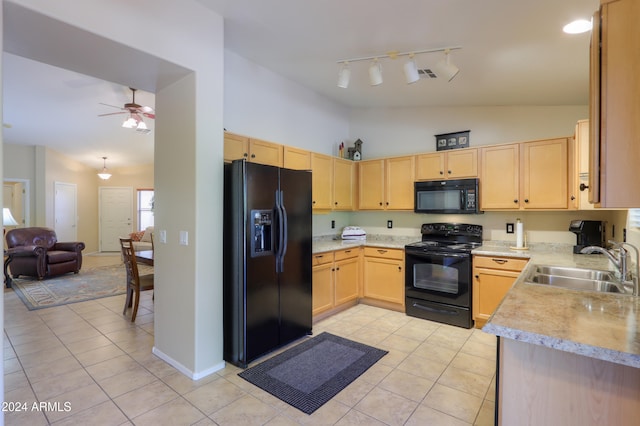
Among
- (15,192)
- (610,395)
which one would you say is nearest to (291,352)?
(610,395)

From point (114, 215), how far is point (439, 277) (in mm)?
9454

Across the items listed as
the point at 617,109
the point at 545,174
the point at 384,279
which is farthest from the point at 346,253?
the point at 617,109

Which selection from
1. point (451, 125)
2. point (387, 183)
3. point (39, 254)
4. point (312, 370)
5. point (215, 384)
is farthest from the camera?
point (39, 254)

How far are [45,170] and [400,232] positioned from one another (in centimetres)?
833

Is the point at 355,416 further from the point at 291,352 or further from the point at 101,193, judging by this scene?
the point at 101,193

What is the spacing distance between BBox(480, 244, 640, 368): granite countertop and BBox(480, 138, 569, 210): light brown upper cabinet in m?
1.93

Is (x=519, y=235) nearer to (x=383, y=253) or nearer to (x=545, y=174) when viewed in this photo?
(x=545, y=174)

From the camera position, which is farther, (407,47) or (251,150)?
(251,150)

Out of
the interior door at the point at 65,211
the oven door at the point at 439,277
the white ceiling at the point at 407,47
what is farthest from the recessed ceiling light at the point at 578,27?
the interior door at the point at 65,211

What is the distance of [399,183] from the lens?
14.1ft

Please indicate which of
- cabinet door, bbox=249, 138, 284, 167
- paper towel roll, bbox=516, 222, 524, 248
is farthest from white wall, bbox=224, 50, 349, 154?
paper towel roll, bbox=516, 222, 524, 248

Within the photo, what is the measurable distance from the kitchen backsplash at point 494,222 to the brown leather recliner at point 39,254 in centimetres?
523

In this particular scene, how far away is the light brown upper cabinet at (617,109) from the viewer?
97 cm

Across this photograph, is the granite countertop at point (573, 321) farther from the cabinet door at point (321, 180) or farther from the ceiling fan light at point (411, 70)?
the cabinet door at point (321, 180)
